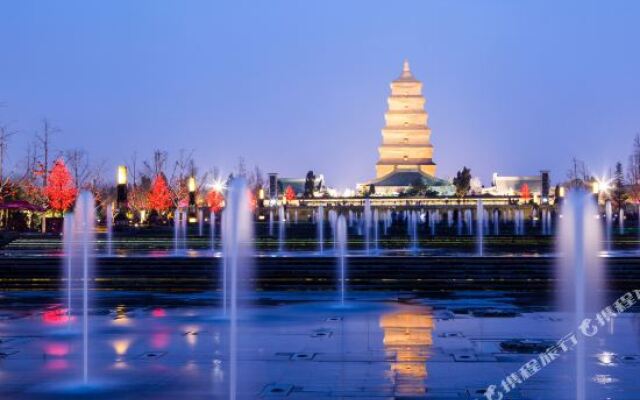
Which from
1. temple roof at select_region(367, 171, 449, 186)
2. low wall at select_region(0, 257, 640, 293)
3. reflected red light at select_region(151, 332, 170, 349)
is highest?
temple roof at select_region(367, 171, 449, 186)

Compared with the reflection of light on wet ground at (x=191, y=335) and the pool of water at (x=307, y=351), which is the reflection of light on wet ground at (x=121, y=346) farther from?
the reflection of light on wet ground at (x=191, y=335)

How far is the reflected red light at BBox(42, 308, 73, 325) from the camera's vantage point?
13.3 metres

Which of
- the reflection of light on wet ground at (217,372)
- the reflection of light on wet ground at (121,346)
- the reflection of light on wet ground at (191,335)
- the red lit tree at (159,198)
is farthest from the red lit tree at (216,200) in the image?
the reflection of light on wet ground at (217,372)

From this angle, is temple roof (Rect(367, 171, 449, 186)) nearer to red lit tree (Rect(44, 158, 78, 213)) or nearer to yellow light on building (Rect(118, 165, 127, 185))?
red lit tree (Rect(44, 158, 78, 213))

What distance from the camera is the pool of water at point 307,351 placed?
28.0 ft

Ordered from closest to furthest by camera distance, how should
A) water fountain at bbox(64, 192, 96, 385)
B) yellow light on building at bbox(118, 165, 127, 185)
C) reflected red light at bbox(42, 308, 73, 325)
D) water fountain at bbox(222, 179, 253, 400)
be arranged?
water fountain at bbox(222, 179, 253, 400)
water fountain at bbox(64, 192, 96, 385)
reflected red light at bbox(42, 308, 73, 325)
yellow light on building at bbox(118, 165, 127, 185)

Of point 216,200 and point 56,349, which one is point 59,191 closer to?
A: point 216,200

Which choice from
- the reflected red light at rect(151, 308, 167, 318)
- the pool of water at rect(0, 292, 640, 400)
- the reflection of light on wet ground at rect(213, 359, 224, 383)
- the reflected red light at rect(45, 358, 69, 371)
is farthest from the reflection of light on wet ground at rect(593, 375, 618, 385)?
the reflected red light at rect(151, 308, 167, 318)

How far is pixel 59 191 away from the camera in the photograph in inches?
2173

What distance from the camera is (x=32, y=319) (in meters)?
13.7

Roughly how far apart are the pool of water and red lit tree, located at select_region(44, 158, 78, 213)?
132 feet

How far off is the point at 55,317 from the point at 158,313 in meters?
1.37

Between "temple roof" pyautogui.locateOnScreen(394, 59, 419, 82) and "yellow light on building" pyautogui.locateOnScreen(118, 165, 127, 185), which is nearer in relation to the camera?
"yellow light on building" pyautogui.locateOnScreen(118, 165, 127, 185)

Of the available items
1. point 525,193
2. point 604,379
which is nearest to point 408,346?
point 604,379
